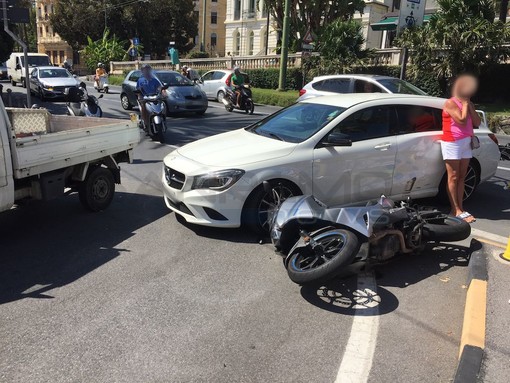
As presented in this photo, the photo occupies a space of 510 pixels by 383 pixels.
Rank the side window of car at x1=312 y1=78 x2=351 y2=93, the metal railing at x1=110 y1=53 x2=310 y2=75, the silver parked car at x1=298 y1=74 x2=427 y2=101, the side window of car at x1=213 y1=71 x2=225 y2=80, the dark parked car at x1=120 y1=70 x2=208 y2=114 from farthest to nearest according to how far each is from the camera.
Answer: the metal railing at x1=110 y1=53 x2=310 y2=75 < the side window of car at x1=213 y1=71 x2=225 y2=80 < the dark parked car at x1=120 y1=70 x2=208 y2=114 < the side window of car at x1=312 y1=78 x2=351 y2=93 < the silver parked car at x1=298 y1=74 x2=427 y2=101

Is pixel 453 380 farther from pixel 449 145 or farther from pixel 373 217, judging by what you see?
pixel 449 145

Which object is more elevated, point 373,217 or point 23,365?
point 373,217

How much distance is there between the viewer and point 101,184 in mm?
6207

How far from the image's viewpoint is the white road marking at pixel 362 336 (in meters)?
3.02

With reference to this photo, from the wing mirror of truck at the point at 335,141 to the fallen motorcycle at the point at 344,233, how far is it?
3.13 ft

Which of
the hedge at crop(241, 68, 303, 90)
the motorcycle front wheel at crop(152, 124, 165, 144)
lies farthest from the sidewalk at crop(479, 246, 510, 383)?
the hedge at crop(241, 68, 303, 90)

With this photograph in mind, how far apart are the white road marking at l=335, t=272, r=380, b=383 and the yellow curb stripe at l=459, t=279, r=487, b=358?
0.62m

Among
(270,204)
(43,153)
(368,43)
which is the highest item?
(368,43)

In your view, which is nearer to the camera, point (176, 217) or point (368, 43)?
point (176, 217)

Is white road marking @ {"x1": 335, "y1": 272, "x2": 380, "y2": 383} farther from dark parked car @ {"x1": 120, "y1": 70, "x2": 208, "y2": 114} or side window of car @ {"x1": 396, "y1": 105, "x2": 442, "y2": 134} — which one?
dark parked car @ {"x1": 120, "y1": 70, "x2": 208, "y2": 114}

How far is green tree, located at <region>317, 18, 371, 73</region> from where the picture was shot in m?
22.2

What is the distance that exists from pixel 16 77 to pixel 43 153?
28788mm

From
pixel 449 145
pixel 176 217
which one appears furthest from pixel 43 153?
pixel 449 145

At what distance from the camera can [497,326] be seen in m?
3.35
